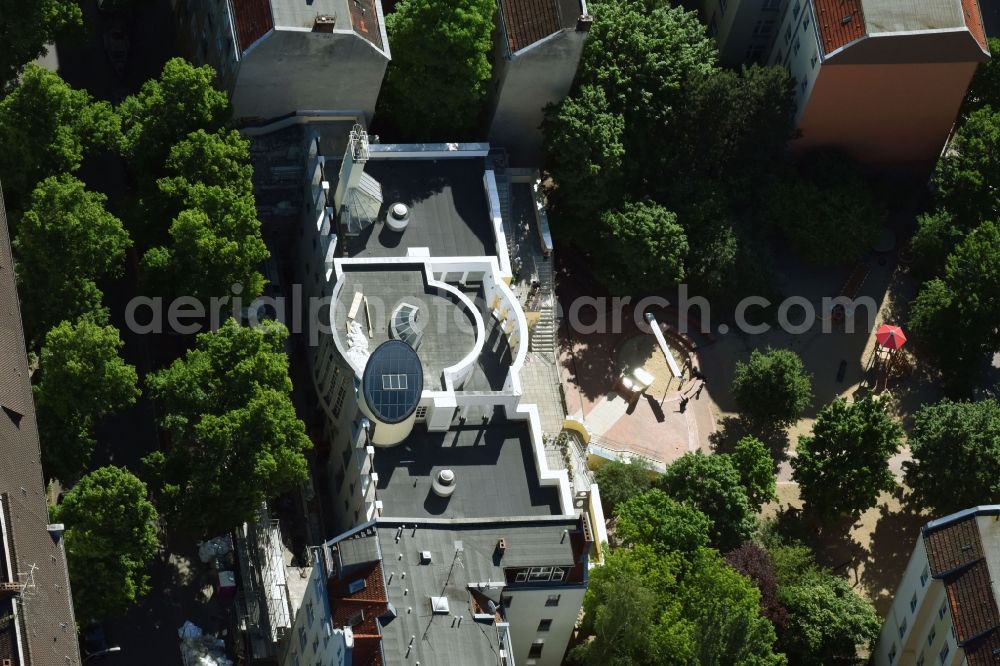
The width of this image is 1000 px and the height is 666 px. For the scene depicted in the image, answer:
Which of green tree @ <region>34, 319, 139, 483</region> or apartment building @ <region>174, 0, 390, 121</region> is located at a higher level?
apartment building @ <region>174, 0, 390, 121</region>

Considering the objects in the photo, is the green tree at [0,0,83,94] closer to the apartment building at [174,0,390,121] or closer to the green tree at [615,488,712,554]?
the apartment building at [174,0,390,121]

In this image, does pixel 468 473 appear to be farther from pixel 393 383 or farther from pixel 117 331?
pixel 117 331

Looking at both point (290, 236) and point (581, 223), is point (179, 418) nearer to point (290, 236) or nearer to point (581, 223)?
point (290, 236)

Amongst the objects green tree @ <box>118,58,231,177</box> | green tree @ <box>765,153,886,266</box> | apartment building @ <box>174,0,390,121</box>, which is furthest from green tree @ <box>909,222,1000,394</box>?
green tree @ <box>118,58,231,177</box>

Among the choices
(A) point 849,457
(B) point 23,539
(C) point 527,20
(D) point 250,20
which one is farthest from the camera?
(C) point 527,20

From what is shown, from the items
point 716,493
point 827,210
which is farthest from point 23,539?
point 827,210
